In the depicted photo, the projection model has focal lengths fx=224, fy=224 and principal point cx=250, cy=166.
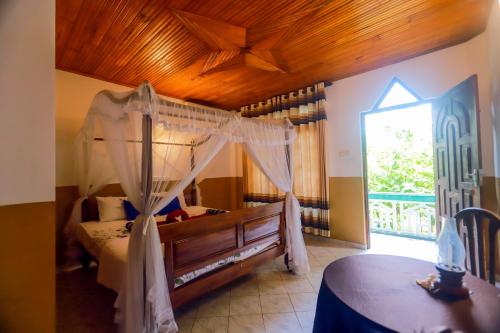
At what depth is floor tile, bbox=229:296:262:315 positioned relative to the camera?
2.08 metres

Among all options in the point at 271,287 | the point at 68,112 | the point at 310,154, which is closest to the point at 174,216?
the point at 271,287

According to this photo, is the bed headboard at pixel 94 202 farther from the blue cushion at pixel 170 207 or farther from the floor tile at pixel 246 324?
the floor tile at pixel 246 324

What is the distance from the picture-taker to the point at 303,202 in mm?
4086

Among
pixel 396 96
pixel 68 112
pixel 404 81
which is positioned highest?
pixel 404 81

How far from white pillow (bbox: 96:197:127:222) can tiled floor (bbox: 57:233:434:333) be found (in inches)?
28.6

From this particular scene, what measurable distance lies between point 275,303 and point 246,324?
41 centimetres

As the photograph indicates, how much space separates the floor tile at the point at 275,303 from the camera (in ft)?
6.89

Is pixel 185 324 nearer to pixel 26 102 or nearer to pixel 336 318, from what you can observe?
pixel 336 318

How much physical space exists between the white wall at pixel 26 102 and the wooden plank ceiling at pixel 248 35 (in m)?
0.90

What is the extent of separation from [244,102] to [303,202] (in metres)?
2.45

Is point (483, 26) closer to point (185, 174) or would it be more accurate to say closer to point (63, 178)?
point (185, 174)

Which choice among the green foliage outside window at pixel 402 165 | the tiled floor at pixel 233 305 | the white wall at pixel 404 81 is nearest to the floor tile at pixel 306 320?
the tiled floor at pixel 233 305

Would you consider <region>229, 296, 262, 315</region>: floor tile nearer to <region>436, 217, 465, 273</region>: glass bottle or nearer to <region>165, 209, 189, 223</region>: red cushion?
<region>165, 209, 189, 223</region>: red cushion

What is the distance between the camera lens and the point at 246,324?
6.27 ft
